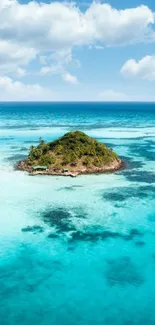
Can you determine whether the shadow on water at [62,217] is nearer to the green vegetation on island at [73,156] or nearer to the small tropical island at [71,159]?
the small tropical island at [71,159]

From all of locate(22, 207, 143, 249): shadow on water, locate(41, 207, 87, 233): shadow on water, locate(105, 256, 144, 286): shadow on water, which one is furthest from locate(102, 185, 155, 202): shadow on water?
locate(105, 256, 144, 286): shadow on water

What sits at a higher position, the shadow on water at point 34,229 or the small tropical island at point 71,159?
the small tropical island at point 71,159

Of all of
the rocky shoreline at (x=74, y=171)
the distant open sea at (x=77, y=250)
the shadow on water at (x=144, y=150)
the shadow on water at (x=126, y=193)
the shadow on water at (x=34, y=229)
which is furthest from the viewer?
the shadow on water at (x=144, y=150)

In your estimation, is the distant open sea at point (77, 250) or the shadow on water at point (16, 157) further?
the shadow on water at point (16, 157)

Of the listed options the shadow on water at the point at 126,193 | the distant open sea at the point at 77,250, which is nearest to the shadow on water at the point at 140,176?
the distant open sea at the point at 77,250

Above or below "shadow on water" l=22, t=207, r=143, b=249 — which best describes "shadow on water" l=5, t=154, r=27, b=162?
above

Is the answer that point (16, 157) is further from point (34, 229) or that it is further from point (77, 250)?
point (77, 250)

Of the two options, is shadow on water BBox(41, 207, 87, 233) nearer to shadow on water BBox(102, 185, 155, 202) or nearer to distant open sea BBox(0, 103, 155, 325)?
distant open sea BBox(0, 103, 155, 325)
